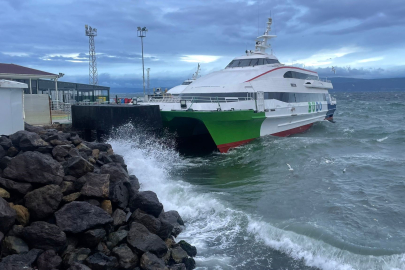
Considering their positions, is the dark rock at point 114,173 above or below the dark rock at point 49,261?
above

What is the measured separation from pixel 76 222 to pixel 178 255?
1.71 meters

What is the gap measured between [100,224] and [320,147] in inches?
521

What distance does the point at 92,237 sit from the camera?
5570mm

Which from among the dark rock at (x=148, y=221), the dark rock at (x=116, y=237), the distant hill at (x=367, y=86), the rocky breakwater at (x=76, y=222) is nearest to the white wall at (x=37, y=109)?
the rocky breakwater at (x=76, y=222)

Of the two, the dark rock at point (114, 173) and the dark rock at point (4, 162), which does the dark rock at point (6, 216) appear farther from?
the dark rock at point (114, 173)

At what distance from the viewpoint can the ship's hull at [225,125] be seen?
15.3 m

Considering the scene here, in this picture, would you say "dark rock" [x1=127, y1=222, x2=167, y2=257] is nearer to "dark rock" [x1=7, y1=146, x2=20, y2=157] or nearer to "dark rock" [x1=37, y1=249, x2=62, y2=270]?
"dark rock" [x1=37, y1=249, x2=62, y2=270]

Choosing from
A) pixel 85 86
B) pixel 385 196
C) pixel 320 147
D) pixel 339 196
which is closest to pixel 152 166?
pixel 339 196

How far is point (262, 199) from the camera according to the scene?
31.6 ft

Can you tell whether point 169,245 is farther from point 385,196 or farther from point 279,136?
point 279,136

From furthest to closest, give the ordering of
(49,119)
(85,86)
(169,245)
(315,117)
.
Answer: (85,86), (315,117), (49,119), (169,245)

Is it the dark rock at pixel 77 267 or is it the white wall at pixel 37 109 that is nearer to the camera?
the dark rock at pixel 77 267

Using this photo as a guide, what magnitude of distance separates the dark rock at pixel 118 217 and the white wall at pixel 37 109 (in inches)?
342

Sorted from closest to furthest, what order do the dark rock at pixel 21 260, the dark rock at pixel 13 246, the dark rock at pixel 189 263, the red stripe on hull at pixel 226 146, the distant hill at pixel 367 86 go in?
1. the dark rock at pixel 21 260
2. the dark rock at pixel 13 246
3. the dark rock at pixel 189 263
4. the red stripe on hull at pixel 226 146
5. the distant hill at pixel 367 86
